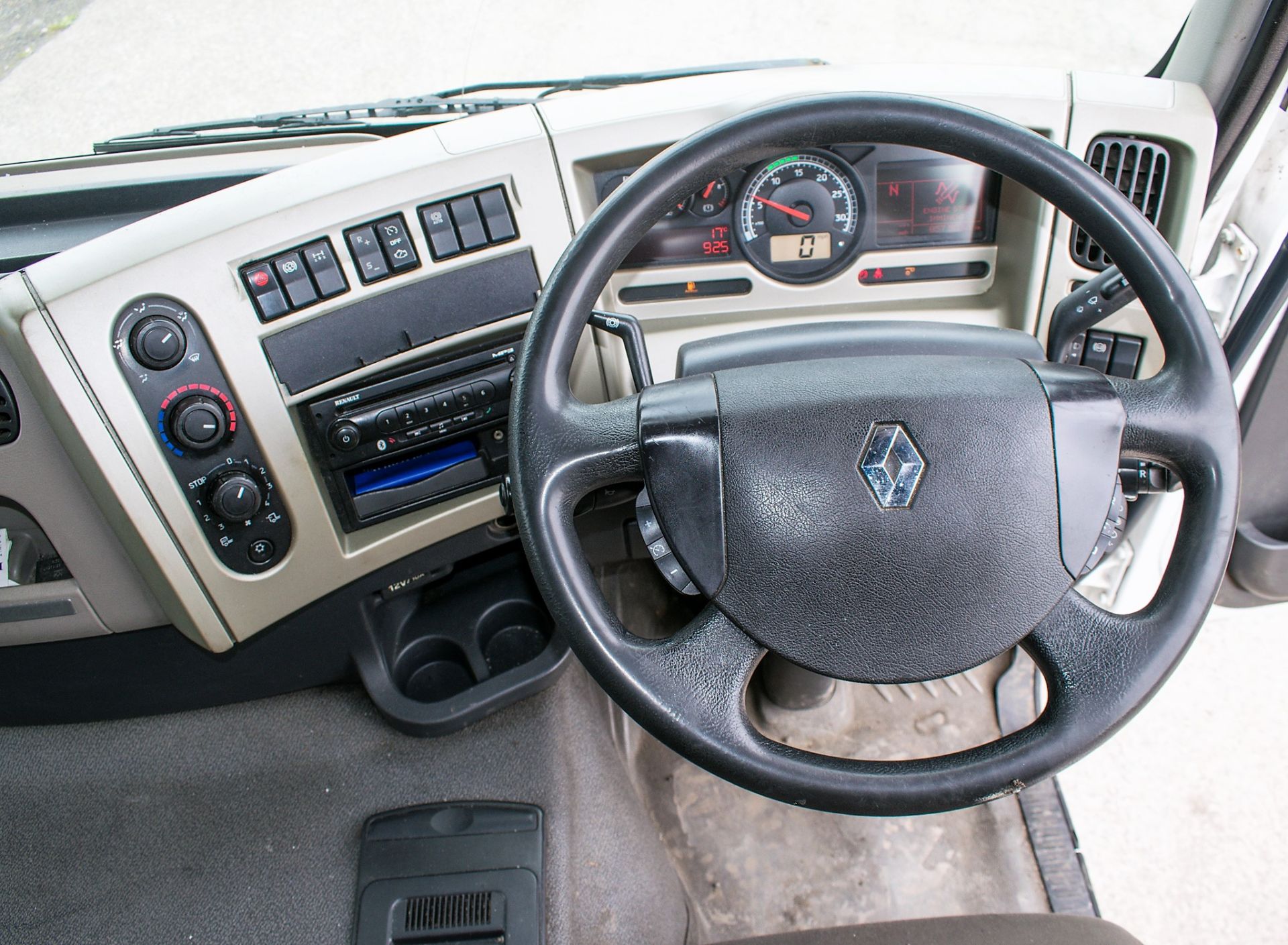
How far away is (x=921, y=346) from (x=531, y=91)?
68 centimetres

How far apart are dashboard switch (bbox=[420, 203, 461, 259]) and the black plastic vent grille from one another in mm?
827

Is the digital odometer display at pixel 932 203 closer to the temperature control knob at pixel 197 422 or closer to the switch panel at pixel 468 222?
the switch panel at pixel 468 222

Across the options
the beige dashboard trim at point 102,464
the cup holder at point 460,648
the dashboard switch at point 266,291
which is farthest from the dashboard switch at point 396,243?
the cup holder at point 460,648

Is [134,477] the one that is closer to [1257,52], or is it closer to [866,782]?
[866,782]

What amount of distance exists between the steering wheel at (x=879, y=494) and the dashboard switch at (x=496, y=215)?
1.06ft

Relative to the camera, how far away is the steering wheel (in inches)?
28.3

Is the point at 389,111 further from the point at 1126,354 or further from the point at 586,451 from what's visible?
the point at 1126,354

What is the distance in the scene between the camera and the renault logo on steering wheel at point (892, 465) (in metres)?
0.74

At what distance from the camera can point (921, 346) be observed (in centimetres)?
94

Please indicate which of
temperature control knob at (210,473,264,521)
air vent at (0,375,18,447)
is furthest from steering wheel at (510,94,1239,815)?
air vent at (0,375,18,447)

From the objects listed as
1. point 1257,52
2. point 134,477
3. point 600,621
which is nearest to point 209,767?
point 134,477

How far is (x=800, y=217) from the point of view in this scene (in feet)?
3.88

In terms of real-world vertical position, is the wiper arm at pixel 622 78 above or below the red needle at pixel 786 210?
above

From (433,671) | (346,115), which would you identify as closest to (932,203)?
(346,115)
